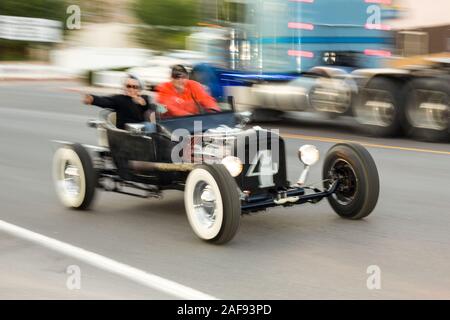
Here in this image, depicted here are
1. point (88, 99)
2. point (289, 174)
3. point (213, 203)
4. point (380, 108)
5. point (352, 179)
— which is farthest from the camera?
point (380, 108)

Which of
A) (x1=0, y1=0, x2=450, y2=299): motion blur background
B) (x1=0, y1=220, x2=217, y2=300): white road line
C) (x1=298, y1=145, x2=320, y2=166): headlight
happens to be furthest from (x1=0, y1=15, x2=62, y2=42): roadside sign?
(x1=298, y1=145, x2=320, y2=166): headlight

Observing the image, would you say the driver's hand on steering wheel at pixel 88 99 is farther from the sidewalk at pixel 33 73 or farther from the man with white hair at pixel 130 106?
the sidewalk at pixel 33 73

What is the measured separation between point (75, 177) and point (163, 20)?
117ft

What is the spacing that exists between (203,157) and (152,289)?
207cm

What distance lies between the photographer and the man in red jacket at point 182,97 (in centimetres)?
816

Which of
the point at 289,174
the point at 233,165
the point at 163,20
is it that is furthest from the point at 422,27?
the point at 163,20

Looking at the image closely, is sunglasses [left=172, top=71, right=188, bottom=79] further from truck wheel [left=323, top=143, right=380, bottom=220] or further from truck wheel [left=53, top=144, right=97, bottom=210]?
truck wheel [left=323, top=143, right=380, bottom=220]

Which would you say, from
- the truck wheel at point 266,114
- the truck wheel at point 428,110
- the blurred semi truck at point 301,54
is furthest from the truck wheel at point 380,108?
the truck wheel at point 266,114

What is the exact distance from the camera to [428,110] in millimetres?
13555

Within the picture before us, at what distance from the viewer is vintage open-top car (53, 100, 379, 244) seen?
6.73m

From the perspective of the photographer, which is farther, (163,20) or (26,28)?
(26,28)

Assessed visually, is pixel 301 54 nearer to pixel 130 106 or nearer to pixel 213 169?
pixel 130 106

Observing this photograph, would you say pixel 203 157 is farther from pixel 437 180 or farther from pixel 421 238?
pixel 437 180

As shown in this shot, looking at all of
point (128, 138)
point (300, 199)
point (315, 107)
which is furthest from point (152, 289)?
point (315, 107)
